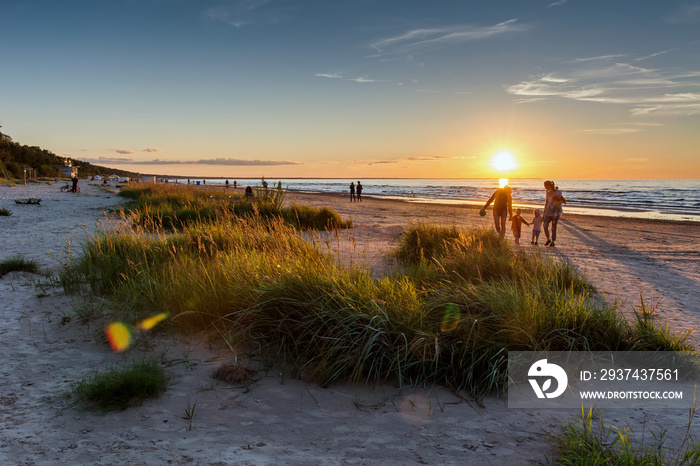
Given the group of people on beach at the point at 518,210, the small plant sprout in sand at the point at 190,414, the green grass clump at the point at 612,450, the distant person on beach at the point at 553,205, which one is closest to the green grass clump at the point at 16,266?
the small plant sprout in sand at the point at 190,414

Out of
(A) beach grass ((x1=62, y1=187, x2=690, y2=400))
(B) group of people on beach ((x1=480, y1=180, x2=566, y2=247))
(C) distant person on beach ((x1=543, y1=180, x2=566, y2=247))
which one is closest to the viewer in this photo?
(A) beach grass ((x1=62, y1=187, x2=690, y2=400))

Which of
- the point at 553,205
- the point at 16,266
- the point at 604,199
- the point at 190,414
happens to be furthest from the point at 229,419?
the point at 604,199

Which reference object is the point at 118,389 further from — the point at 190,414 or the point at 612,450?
the point at 612,450

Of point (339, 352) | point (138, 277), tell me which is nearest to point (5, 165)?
point (138, 277)

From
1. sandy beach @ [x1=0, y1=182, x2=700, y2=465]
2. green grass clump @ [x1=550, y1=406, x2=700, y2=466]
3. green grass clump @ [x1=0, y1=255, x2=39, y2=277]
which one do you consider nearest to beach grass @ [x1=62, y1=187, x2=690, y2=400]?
sandy beach @ [x1=0, y1=182, x2=700, y2=465]

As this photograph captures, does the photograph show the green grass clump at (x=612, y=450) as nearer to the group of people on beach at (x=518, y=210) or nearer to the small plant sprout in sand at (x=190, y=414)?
the small plant sprout in sand at (x=190, y=414)

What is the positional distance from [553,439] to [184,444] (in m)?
2.60

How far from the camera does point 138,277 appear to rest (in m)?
5.94

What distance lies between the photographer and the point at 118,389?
3.31 m

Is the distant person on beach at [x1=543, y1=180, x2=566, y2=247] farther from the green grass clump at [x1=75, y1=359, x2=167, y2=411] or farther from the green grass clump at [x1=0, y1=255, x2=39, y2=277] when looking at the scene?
the green grass clump at [x1=0, y1=255, x2=39, y2=277]

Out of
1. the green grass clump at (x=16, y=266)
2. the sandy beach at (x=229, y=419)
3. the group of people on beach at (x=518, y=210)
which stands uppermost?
the group of people on beach at (x=518, y=210)

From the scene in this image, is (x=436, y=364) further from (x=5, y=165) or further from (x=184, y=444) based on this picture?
(x=5, y=165)

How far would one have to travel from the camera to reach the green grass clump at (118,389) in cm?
321

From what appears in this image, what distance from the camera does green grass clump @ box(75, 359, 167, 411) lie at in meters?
3.21
